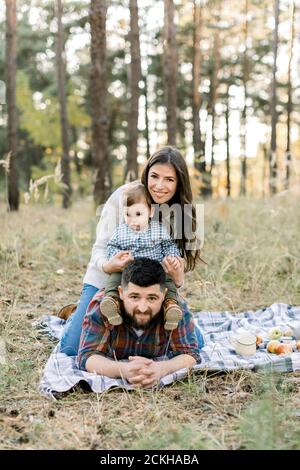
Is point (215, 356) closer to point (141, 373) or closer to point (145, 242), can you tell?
point (141, 373)

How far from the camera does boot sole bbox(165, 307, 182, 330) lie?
3109 millimetres

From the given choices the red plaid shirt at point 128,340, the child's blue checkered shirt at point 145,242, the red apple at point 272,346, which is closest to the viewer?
the red plaid shirt at point 128,340

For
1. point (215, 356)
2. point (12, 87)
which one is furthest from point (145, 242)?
point (12, 87)

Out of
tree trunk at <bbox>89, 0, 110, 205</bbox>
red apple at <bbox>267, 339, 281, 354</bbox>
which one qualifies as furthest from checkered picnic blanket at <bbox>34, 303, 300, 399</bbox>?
tree trunk at <bbox>89, 0, 110, 205</bbox>

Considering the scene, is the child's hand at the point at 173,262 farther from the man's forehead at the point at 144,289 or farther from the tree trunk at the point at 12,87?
the tree trunk at the point at 12,87

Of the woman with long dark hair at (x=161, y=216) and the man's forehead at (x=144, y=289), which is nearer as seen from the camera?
the man's forehead at (x=144, y=289)

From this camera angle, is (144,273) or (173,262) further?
(173,262)

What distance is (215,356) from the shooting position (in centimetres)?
366

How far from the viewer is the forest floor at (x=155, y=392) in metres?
2.46

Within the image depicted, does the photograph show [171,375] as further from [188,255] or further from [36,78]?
[36,78]

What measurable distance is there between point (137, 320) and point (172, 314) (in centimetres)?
20

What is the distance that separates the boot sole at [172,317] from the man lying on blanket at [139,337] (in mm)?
71

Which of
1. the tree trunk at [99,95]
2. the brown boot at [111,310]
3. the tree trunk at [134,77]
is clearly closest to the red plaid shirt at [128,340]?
the brown boot at [111,310]
